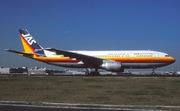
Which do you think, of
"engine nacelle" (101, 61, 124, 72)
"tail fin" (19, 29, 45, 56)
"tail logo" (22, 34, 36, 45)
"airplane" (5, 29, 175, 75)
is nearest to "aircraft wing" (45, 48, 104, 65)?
"airplane" (5, 29, 175, 75)

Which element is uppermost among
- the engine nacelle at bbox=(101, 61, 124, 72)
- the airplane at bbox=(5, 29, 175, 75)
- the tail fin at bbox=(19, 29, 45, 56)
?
the tail fin at bbox=(19, 29, 45, 56)

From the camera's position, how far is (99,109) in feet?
36.6

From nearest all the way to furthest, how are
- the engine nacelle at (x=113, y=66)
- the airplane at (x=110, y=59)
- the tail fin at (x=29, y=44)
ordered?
the engine nacelle at (x=113, y=66) < the airplane at (x=110, y=59) < the tail fin at (x=29, y=44)

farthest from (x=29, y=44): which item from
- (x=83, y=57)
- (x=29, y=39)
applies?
(x=83, y=57)

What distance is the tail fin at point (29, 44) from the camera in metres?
45.1

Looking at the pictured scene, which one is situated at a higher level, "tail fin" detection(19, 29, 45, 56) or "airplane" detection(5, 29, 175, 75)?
"tail fin" detection(19, 29, 45, 56)

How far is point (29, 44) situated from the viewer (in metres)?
46.4

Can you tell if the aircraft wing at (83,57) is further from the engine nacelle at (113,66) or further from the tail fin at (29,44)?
the tail fin at (29,44)

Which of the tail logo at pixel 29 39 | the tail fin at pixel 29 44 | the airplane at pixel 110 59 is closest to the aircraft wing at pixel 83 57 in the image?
the airplane at pixel 110 59

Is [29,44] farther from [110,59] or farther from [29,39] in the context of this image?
[110,59]

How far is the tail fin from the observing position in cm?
4509

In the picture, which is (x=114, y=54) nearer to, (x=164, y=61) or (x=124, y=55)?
(x=124, y=55)

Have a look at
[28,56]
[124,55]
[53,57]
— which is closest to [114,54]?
[124,55]

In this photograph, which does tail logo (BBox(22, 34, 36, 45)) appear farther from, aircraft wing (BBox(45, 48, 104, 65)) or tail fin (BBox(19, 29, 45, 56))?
aircraft wing (BBox(45, 48, 104, 65))
